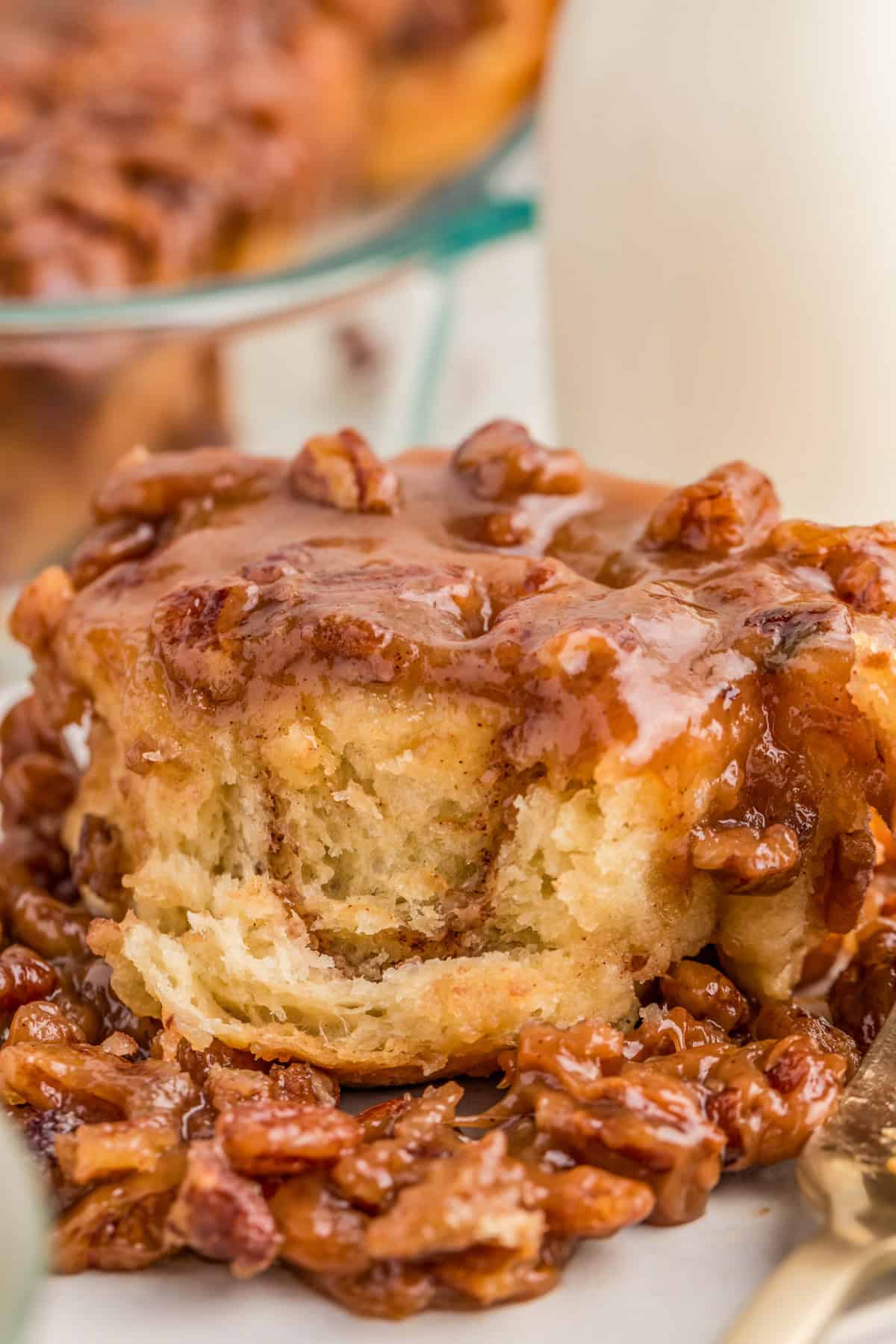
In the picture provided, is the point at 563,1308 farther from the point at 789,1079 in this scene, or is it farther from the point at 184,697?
the point at 184,697

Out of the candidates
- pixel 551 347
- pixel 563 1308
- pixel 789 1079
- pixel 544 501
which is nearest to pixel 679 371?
pixel 551 347

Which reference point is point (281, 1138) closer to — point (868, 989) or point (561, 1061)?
point (561, 1061)

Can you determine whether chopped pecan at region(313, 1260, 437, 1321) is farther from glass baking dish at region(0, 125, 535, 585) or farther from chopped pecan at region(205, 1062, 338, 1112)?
glass baking dish at region(0, 125, 535, 585)

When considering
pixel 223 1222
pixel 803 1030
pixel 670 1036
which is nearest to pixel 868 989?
pixel 803 1030

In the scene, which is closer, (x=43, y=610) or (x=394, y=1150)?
(x=394, y=1150)

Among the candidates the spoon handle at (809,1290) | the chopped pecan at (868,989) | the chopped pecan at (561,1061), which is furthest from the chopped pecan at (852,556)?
the spoon handle at (809,1290)


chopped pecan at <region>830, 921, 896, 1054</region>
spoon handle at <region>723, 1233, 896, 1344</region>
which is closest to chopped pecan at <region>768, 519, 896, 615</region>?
chopped pecan at <region>830, 921, 896, 1054</region>
